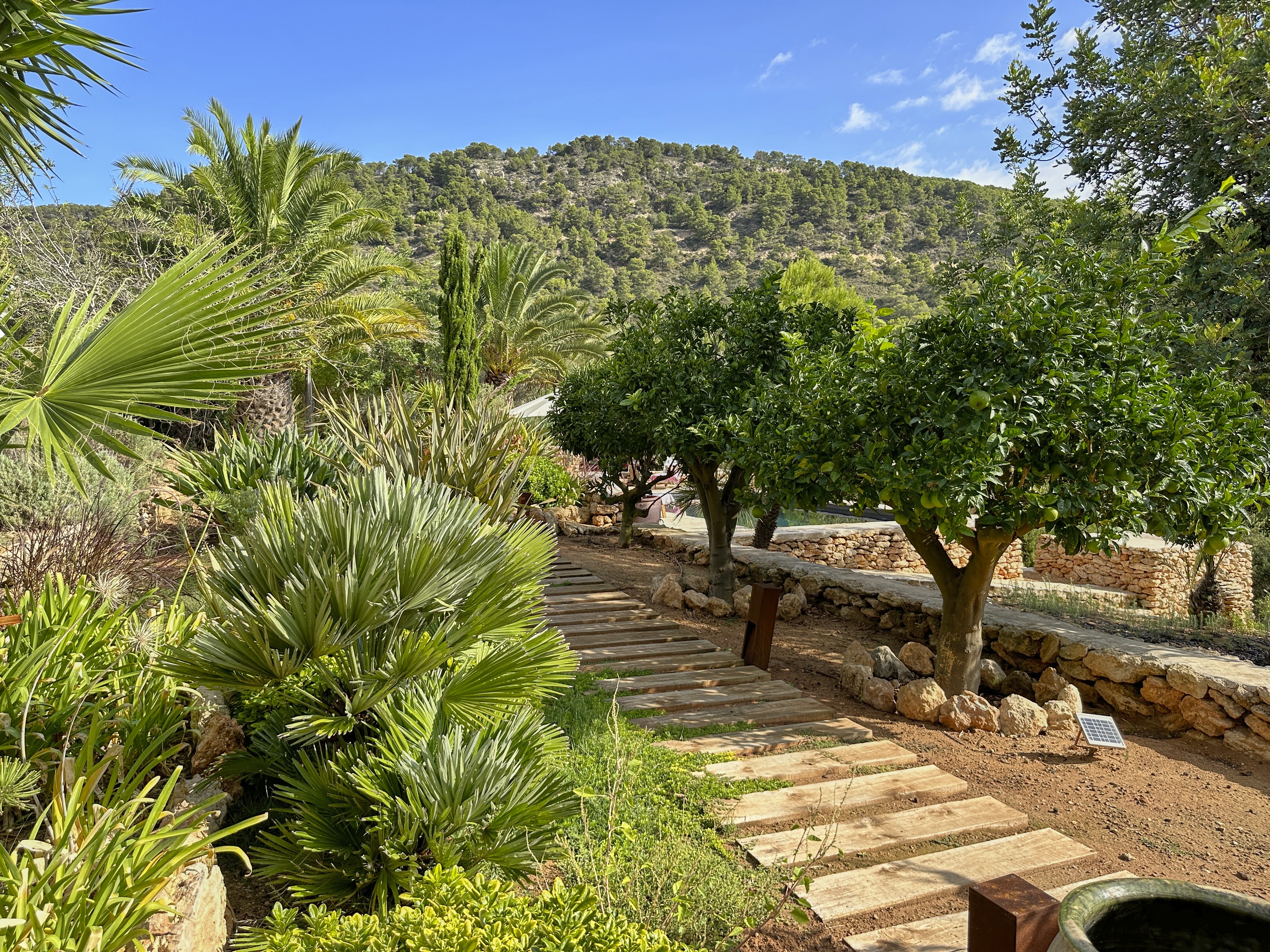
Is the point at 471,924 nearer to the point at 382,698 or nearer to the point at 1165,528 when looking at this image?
the point at 382,698

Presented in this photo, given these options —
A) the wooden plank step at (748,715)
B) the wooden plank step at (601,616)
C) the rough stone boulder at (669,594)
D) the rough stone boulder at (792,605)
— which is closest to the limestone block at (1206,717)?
the wooden plank step at (748,715)

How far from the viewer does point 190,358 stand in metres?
2.34

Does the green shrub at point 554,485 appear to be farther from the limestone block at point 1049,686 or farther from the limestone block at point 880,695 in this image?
the limestone block at point 1049,686

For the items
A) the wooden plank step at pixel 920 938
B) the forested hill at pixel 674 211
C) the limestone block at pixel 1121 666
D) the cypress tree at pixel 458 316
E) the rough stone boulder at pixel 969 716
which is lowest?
the wooden plank step at pixel 920 938

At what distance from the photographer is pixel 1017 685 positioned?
20.5 feet

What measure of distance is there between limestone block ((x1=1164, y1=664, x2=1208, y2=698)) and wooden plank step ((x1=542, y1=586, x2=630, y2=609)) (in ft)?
16.1

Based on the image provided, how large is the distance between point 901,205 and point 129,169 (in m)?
67.2

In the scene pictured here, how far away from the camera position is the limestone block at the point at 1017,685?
6.14 metres

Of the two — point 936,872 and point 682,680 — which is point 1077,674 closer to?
point 682,680

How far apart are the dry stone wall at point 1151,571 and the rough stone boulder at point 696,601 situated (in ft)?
16.5

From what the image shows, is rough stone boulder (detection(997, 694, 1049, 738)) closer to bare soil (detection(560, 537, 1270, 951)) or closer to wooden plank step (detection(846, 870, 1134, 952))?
bare soil (detection(560, 537, 1270, 951))

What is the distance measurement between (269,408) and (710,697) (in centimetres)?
1252

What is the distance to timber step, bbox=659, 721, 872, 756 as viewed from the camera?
447 centimetres

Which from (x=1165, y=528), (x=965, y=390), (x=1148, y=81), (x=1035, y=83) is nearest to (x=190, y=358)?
(x=965, y=390)
